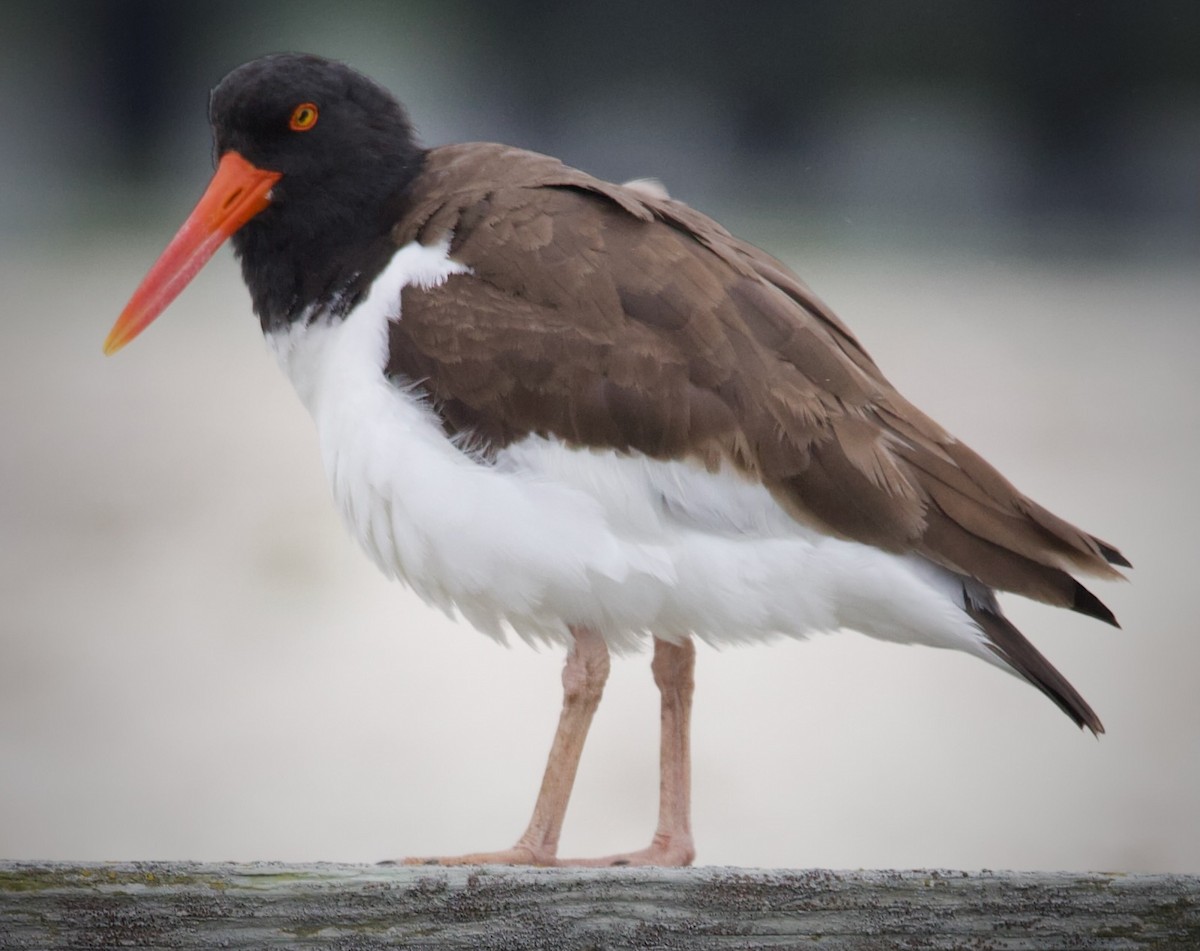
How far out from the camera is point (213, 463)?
6715 mm

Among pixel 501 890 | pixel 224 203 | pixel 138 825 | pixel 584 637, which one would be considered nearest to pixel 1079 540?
pixel 584 637

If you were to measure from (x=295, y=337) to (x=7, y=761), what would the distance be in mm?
2693

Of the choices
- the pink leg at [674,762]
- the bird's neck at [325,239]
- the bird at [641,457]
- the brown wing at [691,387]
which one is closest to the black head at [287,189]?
the bird's neck at [325,239]

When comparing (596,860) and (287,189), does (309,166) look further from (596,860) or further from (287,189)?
(596,860)

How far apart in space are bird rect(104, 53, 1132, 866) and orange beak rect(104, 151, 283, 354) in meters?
0.32

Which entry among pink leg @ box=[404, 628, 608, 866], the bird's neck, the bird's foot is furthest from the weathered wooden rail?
the bird's neck

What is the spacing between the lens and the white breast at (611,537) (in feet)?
7.79

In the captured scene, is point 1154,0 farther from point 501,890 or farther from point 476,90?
point 501,890

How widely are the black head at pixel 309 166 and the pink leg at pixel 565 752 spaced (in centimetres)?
72

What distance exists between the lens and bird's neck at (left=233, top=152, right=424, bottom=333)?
8.55ft

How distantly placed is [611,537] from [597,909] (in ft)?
3.10

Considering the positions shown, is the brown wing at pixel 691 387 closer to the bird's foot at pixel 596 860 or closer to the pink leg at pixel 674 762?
the pink leg at pixel 674 762

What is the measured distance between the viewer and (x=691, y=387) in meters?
2.37

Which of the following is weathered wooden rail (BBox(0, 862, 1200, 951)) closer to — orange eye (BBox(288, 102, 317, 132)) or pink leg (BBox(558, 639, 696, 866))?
pink leg (BBox(558, 639, 696, 866))
